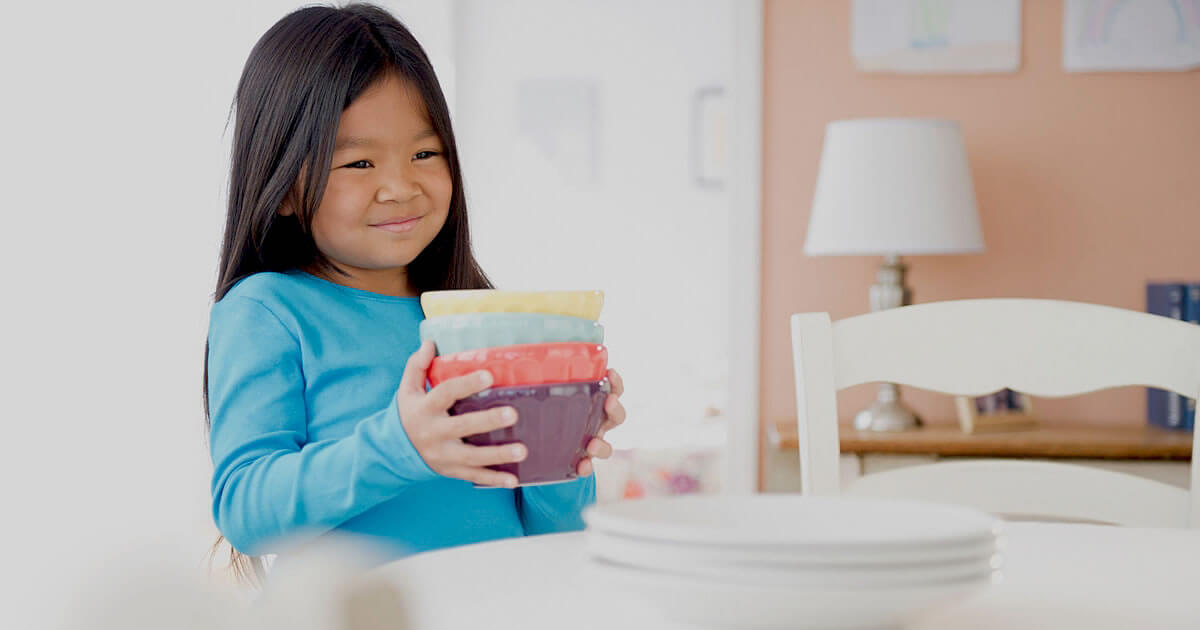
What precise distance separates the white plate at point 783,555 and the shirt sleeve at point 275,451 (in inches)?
12.3

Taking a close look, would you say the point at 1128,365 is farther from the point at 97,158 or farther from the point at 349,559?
the point at 97,158

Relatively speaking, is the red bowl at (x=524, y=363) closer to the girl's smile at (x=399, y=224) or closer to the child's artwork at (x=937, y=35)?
the girl's smile at (x=399, y=224)

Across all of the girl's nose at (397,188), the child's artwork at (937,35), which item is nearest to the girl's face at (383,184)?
the girl's nose at (397,188)

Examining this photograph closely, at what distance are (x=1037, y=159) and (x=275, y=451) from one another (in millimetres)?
Answer: 2413

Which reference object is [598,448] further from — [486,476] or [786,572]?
[786,572]

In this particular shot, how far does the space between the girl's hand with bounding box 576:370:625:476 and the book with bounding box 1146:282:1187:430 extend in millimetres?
2209

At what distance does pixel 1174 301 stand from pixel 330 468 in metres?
2.36

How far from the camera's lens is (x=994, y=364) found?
117 cm

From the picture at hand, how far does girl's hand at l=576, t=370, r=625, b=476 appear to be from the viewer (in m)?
0.73

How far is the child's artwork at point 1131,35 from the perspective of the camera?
279 centimetres

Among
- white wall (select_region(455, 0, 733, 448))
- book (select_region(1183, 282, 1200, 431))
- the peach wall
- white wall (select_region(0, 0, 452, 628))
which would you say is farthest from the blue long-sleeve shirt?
white wall (select_region(455, 0, 733, 448))

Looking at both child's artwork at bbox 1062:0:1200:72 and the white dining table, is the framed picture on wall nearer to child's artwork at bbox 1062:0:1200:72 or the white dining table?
child's artwork at bbox 1062:0:1200:72

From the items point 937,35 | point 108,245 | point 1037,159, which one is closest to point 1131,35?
point 1037,159

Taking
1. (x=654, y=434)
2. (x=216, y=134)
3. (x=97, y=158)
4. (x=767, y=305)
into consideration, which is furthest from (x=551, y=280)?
(x=97, y=158)
